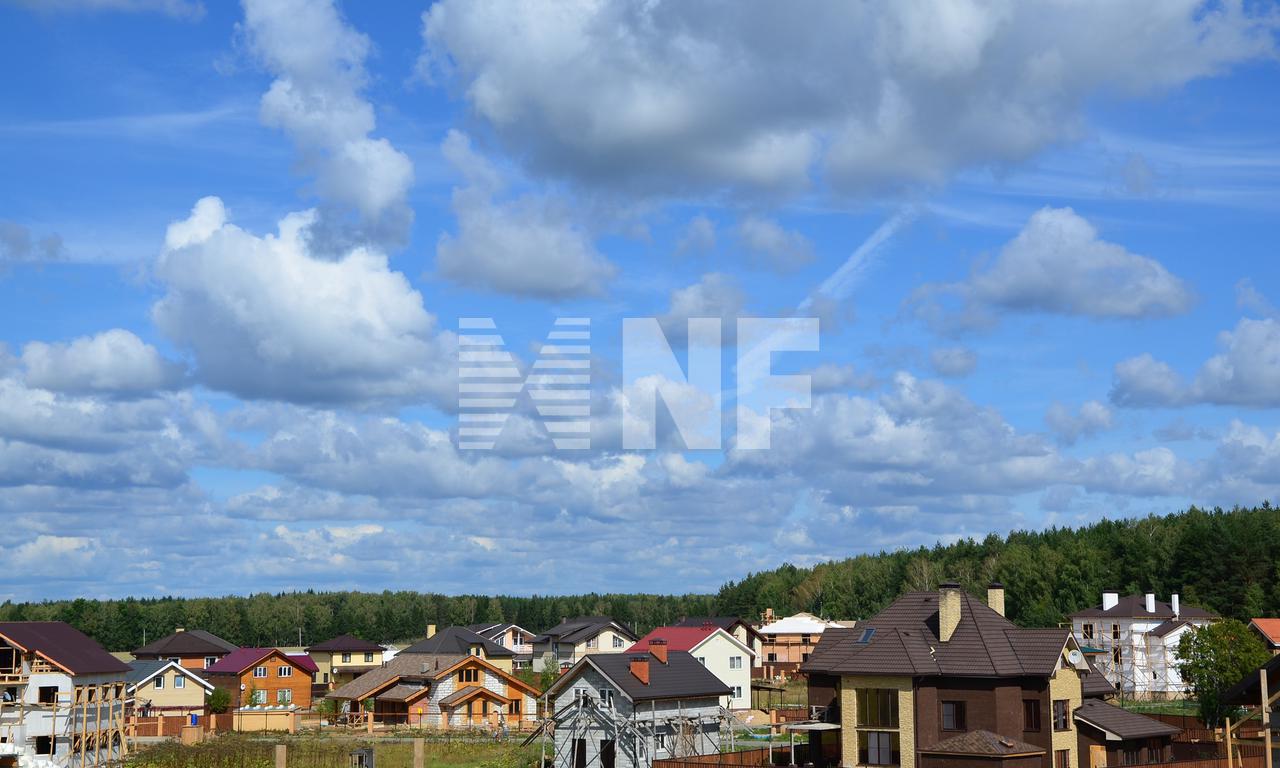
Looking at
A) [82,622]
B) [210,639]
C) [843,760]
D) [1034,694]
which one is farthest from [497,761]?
Answer: [82,622]

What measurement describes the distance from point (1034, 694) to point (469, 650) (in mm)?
48411

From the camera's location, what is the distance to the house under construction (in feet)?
185

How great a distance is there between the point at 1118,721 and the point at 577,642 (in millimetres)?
71741

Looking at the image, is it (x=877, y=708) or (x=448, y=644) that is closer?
(x=877, y=708)

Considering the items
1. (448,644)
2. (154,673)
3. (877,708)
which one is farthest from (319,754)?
(448,644)

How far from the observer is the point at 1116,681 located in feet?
331

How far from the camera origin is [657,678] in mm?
58281

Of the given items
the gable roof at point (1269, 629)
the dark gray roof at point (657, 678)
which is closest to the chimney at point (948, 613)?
the dark gray roof at point (657, 678)

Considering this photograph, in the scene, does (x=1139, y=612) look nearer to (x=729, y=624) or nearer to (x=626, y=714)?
(x=729, y=624)

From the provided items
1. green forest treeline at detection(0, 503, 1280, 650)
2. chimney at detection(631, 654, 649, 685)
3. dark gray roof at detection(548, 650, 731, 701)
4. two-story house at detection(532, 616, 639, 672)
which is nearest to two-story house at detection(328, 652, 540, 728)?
dark gray roof at detection(548, 650, 731, 701)

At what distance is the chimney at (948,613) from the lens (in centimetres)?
4897

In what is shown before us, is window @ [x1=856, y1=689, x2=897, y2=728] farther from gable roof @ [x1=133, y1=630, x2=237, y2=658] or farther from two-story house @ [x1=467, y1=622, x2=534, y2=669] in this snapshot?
two-story house @ [x1=467, y1=622, x2=534, y2=669]

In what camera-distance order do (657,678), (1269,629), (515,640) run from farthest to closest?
(515,640), (1269,629), (657,678)

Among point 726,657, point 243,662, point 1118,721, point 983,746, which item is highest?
point 726,657
